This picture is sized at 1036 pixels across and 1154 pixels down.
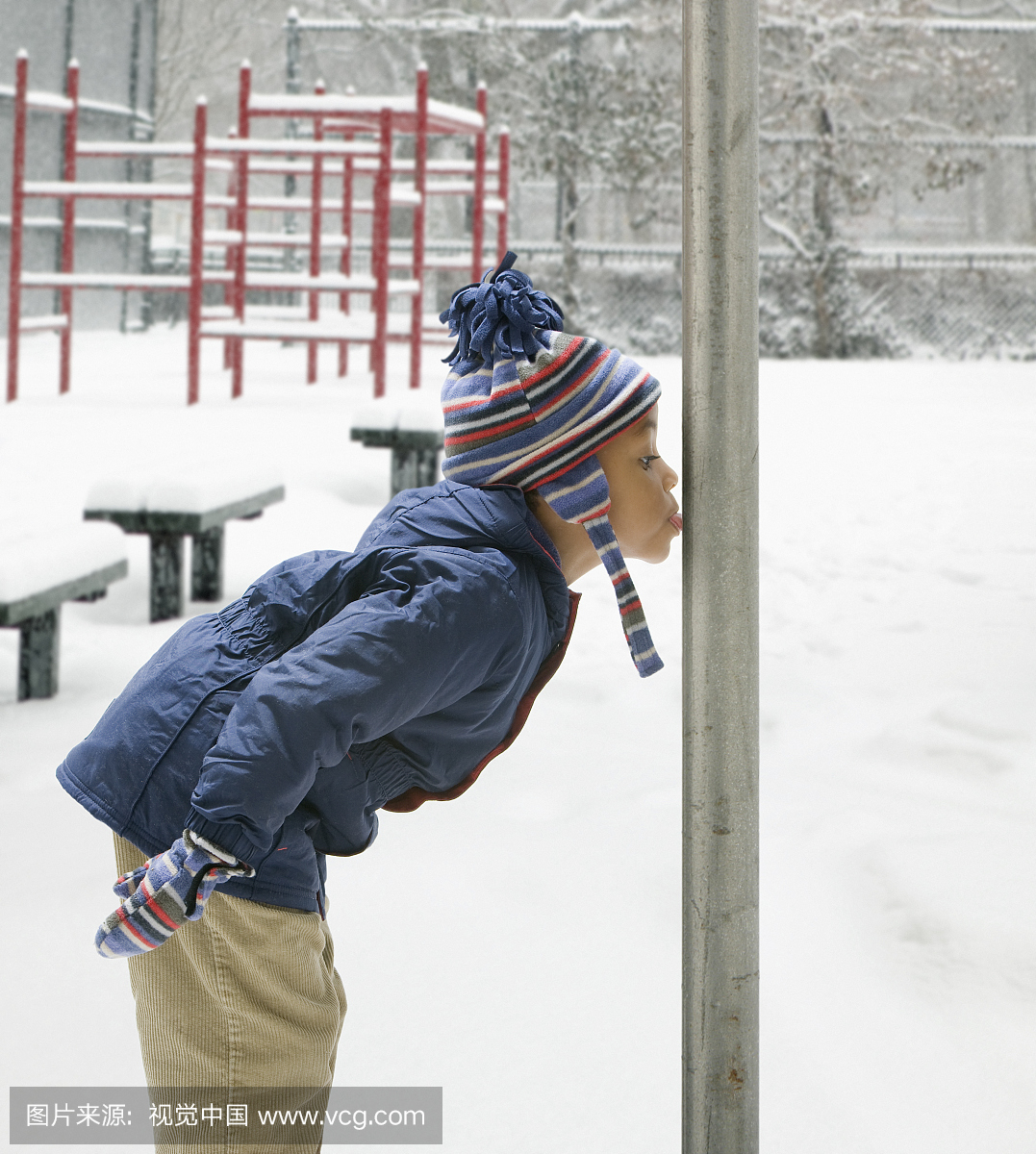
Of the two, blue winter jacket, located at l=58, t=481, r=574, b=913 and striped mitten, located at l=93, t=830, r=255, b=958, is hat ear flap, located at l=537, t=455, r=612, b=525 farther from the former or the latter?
striped mitten, located at l=93, t=830, r=255, b=958

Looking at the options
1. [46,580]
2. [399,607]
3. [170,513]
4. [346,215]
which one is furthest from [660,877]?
[346,215]

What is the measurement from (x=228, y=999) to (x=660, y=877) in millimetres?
1016

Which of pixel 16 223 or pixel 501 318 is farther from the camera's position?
pixel 16 223

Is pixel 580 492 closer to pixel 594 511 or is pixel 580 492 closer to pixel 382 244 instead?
pixel 594 511

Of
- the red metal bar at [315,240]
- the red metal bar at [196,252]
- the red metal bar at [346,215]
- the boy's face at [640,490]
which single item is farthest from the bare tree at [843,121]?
the boy's face at [640,490]

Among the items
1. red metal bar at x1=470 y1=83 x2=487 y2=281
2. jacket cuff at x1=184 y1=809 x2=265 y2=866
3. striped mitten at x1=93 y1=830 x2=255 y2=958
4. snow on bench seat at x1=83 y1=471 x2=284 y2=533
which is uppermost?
jacket cuff at x1=184 y1=809 x2=265 y2=866

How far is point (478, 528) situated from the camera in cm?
109

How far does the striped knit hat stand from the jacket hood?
0.08ft

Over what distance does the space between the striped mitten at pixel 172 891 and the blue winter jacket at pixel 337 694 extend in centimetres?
1

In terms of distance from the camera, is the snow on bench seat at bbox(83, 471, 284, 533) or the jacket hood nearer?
the jacket hood

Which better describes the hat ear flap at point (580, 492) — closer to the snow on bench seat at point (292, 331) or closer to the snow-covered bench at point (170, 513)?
the snow-covered bench at point (170, 513)

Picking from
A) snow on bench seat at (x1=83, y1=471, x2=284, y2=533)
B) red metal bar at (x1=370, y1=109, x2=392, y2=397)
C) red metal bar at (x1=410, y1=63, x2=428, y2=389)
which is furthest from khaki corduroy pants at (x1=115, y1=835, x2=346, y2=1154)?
red metal bar at (x1=410, y1=63, x2=428, y2=389)

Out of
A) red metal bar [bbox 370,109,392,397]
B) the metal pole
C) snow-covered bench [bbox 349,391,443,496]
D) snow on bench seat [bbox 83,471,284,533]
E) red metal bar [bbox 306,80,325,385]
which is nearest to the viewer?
the metal pole

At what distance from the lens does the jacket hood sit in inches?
42.9
